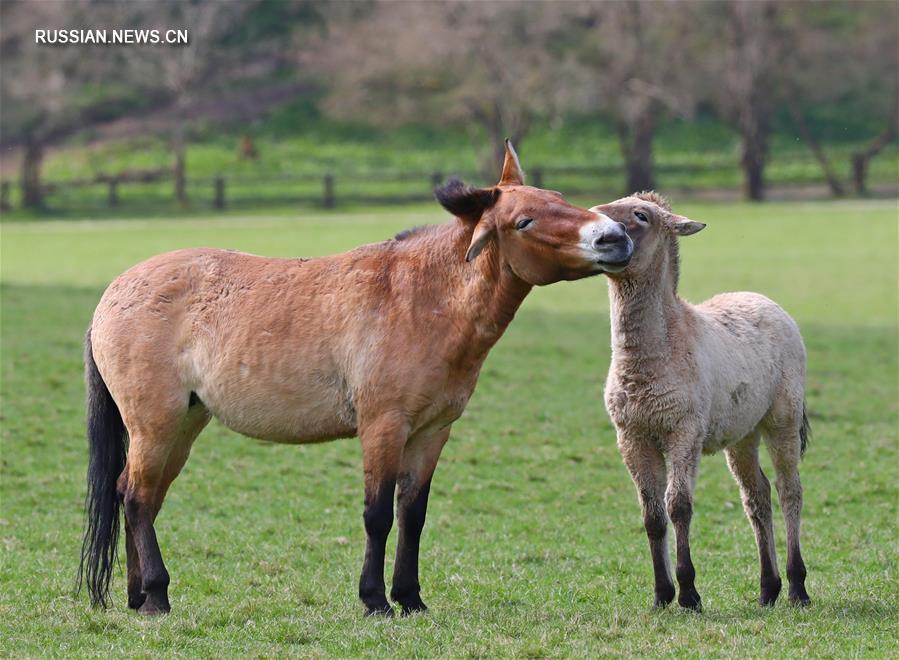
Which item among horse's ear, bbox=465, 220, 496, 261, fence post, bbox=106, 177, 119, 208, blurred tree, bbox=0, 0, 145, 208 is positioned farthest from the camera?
fence post, bbox=106, 177, 119, 208

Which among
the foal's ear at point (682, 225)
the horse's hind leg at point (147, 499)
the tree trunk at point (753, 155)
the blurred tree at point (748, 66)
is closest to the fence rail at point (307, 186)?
the tree trunk at point (753, 155)

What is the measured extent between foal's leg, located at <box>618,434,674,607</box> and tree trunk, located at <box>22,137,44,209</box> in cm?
4345

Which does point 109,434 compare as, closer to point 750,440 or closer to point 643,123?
point 750,440

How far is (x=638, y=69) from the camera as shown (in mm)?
52906

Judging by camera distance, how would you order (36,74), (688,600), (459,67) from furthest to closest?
(459,67) < (36,74) < (688,600)

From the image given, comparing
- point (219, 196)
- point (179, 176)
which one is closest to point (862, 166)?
point (219, 196)

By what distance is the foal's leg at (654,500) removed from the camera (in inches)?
262

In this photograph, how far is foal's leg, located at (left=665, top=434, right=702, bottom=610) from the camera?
6473mm

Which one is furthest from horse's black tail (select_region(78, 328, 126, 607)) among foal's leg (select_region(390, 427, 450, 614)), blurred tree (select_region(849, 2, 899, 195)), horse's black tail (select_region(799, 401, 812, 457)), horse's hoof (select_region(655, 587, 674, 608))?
blurred tree (select_region(849, 2, 899, 195))

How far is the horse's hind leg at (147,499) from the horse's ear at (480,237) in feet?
6.05

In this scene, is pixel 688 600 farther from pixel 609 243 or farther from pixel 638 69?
pixel 638 69

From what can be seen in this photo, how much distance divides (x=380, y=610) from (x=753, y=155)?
45577 millimetres

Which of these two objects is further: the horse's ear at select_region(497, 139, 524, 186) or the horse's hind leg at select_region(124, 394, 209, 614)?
the horse's hind leg at select_region(124, 394, 209, 614)

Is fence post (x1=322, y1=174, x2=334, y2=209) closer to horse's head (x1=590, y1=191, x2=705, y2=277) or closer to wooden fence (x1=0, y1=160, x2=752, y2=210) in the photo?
wooden fence (x1=0, y1=160, x2=752, y2=210)
